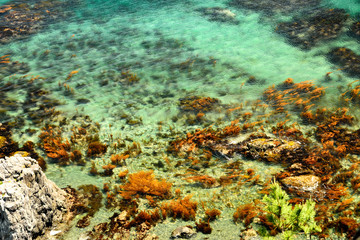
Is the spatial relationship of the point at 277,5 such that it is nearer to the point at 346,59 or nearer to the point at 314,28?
the point at 314,28

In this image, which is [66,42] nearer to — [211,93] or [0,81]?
[0,81]

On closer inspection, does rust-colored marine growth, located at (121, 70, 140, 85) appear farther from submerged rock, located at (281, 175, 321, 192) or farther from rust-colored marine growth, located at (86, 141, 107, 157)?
submerged rock, located at (281, 175, 321, 192)

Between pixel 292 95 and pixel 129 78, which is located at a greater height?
pixel 129 78

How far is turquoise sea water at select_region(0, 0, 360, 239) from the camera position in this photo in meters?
10.9

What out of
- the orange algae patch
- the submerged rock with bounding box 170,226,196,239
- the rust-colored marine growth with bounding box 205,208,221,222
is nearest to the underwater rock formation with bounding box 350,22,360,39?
the rust-colored marine growth with bounding box 205,208,221,222

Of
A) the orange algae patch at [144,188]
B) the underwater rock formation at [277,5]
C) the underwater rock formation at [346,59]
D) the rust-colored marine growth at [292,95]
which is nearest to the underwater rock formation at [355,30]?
the underwater rock formation at [346,59]

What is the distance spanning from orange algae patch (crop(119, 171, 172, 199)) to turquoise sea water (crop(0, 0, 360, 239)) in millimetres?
690

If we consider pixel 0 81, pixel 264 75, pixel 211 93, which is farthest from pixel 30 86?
pixel 264 75

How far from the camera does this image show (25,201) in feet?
25.1

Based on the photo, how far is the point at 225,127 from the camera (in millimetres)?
12984

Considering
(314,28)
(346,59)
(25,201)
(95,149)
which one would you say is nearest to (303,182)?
(95,149)

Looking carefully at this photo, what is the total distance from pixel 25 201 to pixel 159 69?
13.1 metres

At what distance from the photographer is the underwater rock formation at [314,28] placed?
20.7 m

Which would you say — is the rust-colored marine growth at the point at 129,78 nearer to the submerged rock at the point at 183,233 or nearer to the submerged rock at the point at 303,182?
the submerged rock at the point at 183,233
